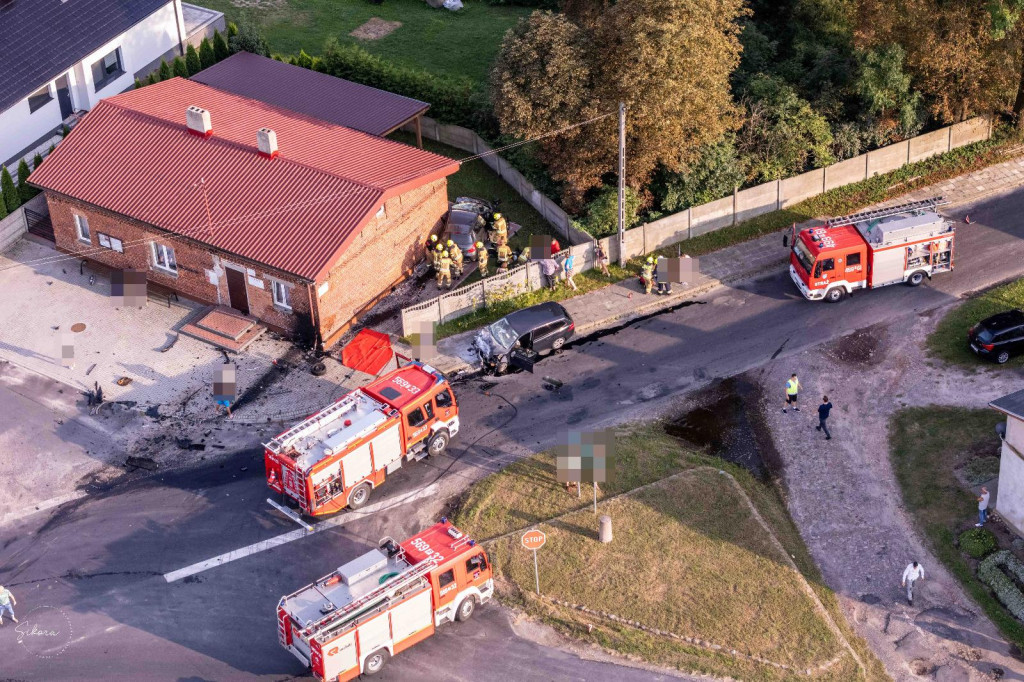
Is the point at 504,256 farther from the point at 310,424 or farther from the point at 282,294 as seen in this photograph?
the point at 310,424

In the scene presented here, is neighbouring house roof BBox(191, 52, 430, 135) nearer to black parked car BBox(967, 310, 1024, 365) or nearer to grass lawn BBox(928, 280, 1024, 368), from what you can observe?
grass lawn BBox(928, 280, 1024, 368)

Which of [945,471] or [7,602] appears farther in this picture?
[945,471]

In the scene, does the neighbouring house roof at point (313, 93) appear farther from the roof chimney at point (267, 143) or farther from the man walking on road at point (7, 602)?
the man walking on road at point (7, 602)

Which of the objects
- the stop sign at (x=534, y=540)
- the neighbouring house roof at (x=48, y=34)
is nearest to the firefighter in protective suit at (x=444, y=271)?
the stop sign at (x=534, y=540)

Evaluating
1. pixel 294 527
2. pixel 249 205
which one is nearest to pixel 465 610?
pixel 294 527

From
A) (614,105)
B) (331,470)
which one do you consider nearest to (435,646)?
(331,470)

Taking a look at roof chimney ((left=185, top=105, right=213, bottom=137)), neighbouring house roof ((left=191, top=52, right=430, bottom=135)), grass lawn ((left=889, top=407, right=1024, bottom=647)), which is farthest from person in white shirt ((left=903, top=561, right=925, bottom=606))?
roof chimney ((left=185, top=105, right=213, bottom=137))
